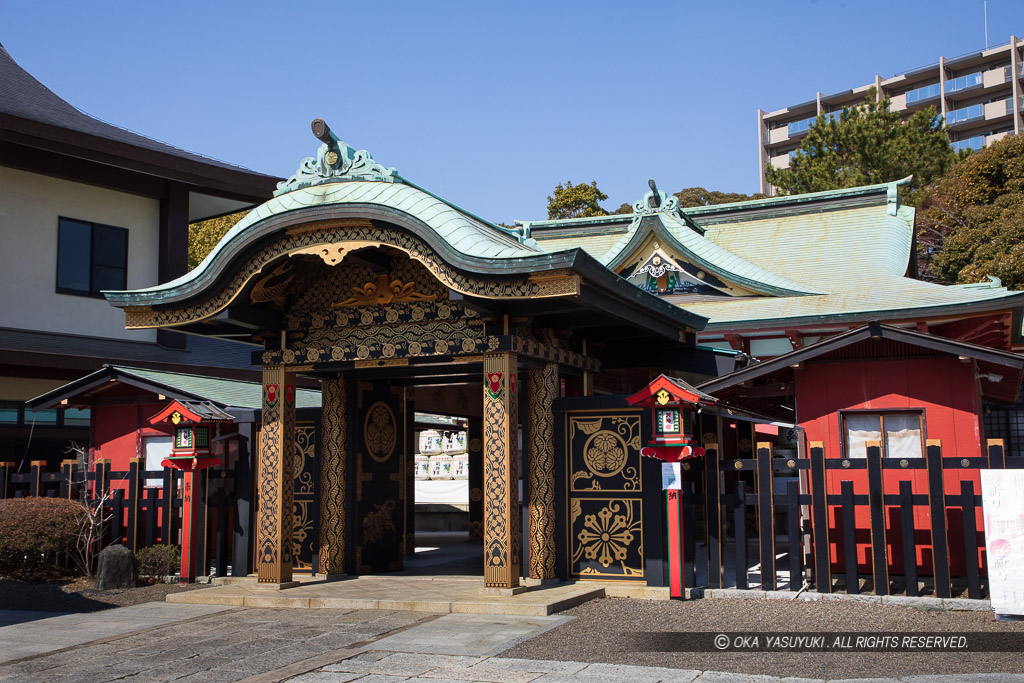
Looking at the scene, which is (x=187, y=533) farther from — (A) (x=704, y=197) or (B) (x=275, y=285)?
(A) (x=704, y=197)

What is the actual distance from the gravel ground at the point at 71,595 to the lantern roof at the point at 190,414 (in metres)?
2.26

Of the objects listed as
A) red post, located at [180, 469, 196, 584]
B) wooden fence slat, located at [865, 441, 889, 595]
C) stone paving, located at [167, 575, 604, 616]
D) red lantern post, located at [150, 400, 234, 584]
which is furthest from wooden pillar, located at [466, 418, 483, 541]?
wooden fence slat, located at [865, 441, 889, 595]

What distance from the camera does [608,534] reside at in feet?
35.6

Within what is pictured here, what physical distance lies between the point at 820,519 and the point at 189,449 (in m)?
8.27

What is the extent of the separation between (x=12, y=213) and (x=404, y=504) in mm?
11045

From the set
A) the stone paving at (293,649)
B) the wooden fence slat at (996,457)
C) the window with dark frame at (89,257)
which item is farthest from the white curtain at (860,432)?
the window with dark frame at (89,257)

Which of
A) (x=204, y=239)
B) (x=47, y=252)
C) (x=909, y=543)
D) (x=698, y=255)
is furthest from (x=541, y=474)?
(x=204, y=239)

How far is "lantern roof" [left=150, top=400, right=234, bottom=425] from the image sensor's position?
12.3 metres

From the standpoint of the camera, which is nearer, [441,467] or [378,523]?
[378,523]

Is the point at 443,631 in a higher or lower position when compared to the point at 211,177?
lower

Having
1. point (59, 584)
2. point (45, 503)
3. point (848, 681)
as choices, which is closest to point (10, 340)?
point (45, 503)

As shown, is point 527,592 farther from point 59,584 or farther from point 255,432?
point 59,584

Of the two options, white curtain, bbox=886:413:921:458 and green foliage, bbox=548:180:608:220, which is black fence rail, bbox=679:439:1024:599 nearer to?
white curtain, bbox=886:413:921:458

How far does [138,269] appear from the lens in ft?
66.3
